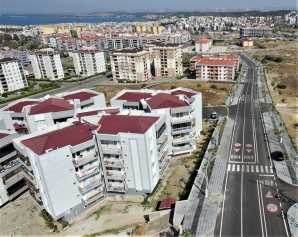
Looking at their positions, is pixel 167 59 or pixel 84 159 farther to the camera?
pixel 167 59

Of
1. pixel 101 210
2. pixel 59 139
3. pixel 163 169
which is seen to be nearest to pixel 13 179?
pixel 59 139

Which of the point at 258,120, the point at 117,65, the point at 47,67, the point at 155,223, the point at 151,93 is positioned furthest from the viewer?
the point at 47,67

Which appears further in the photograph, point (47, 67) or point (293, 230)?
point (47, 67)

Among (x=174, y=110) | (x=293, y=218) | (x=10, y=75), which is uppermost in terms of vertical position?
(x=174, y=110)

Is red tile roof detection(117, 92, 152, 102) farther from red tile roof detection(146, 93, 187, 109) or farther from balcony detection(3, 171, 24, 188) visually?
balcony detection(3, 171, 24, 188)

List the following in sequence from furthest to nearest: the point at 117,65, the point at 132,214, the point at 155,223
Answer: the point at 117,65, the point at 132,214, the point at 155,223

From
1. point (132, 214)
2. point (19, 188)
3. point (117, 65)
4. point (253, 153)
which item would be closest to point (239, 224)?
point (132, 214)

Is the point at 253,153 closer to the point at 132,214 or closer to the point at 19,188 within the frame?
the point at 132,214

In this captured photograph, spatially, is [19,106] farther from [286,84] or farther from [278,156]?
[286,84]
